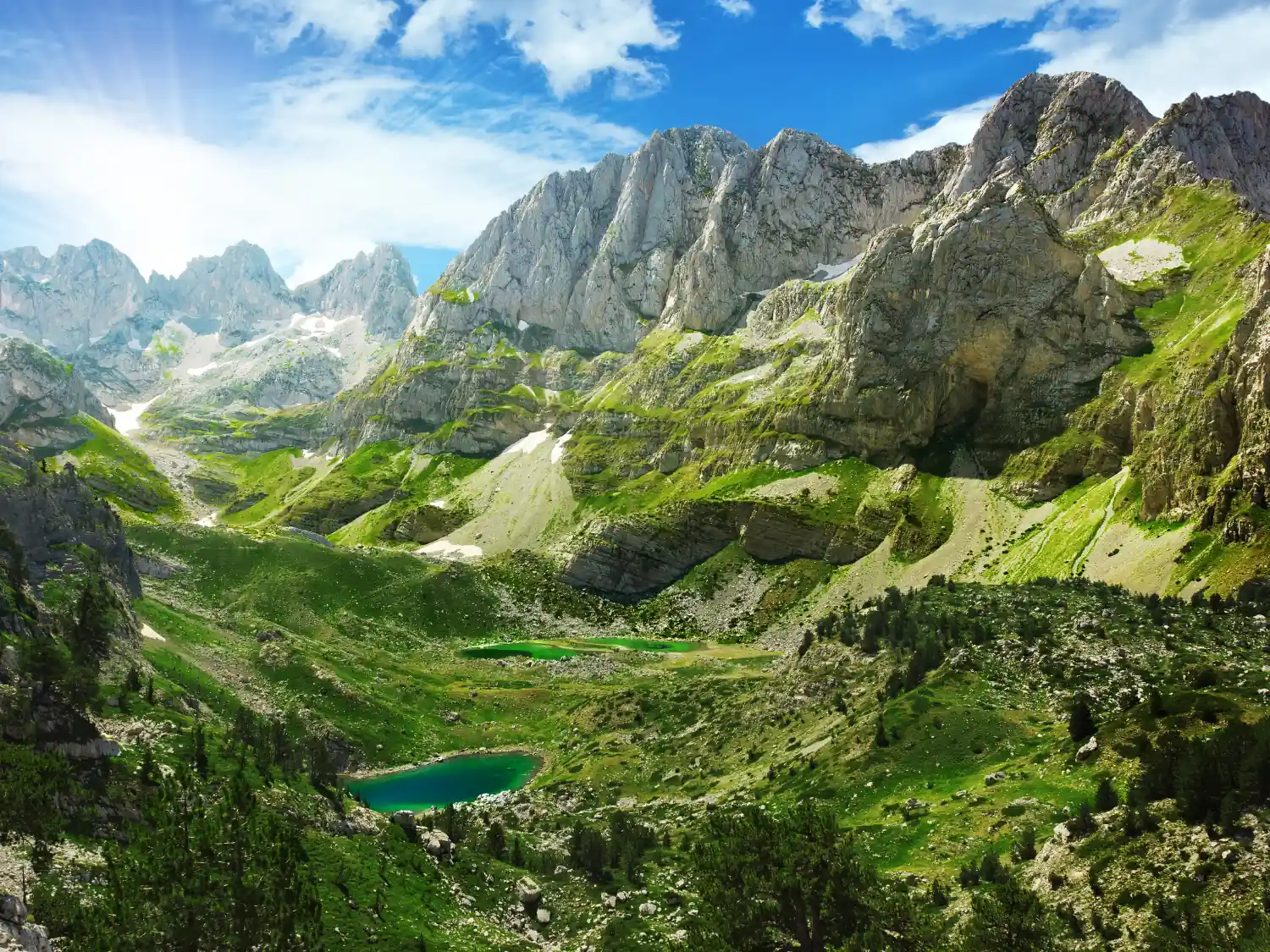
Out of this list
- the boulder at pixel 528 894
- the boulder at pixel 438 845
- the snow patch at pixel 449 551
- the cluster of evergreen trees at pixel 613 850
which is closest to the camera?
the boulder at pixel 528 894

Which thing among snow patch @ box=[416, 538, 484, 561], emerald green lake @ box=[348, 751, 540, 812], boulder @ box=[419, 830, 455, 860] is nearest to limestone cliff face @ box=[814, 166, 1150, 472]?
snow patch @ box=[416, 538, 484, 561]

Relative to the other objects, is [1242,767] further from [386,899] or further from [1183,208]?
[1183,208]

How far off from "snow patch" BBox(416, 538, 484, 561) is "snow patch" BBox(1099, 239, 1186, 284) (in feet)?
478

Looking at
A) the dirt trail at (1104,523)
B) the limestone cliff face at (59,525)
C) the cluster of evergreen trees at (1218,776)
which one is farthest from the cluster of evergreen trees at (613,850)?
the dirt trail at (1104,523)

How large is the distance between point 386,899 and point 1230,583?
82992 millimetres

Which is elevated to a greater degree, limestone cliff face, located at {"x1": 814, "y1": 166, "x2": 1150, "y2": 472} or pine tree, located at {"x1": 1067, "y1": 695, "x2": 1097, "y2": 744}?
limestone cliff face, located at {"x1": 814, "y1": 166, "x2": 1150, "y2": 472}

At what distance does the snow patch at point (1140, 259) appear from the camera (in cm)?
16025

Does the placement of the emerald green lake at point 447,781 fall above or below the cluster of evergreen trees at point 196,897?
below

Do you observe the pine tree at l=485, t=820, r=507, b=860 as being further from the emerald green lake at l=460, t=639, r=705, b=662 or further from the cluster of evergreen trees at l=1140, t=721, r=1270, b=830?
the emerald green lake at l=460, t=639, r=705, b=662

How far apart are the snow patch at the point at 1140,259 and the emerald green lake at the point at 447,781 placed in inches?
6005

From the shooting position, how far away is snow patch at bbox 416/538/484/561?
→ 175500 mm

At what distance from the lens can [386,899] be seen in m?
28.8

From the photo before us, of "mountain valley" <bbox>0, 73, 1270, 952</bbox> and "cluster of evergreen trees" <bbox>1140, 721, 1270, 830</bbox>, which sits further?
"mountain valley" <bbox>0, 73, 1270, 952</bbox>

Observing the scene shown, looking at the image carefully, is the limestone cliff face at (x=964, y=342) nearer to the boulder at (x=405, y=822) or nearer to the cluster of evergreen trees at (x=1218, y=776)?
the cluster of evergreen trees at (x=1218, y=776)
